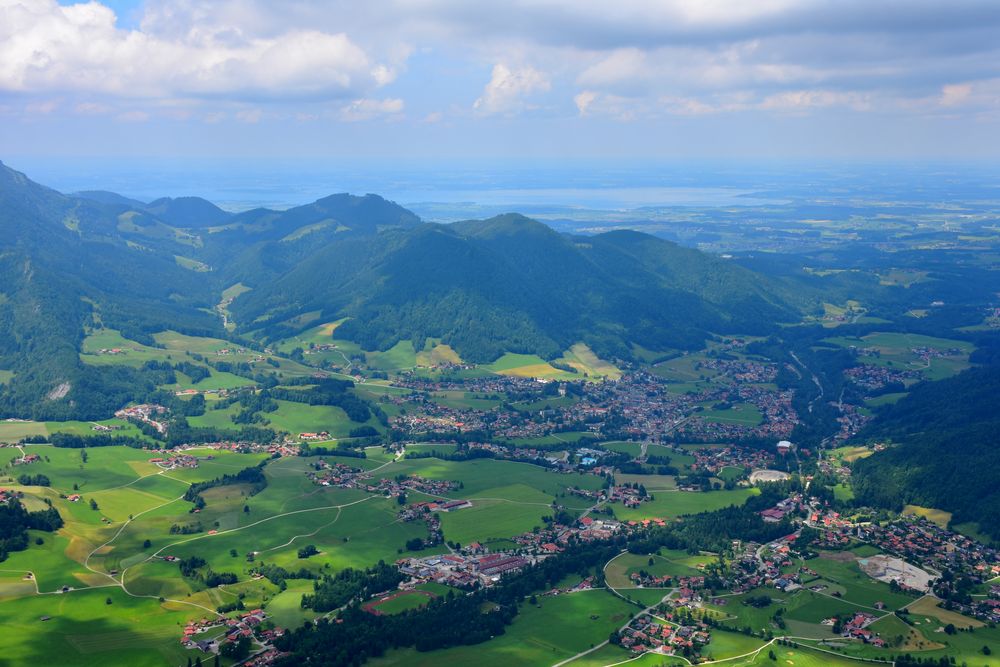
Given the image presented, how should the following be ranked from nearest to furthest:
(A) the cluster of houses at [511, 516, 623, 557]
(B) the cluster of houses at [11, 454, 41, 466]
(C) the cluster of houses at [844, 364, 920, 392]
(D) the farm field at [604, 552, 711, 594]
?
(D) the farm field at [604, 552, 711, 594] < (A) the cluster of houses at [511, 516, 623, 557] < (B) the cluster of houses at [11, 454, 41, 466] < (C) the cluster of houses at [844, 364, 920, 392]

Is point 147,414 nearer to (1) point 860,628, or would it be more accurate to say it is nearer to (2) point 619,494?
(2) point 619,494

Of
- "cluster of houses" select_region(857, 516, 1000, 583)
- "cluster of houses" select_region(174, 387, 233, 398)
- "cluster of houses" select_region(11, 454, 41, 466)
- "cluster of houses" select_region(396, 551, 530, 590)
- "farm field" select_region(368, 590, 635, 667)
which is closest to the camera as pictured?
"farm field" select_region(368, 590, 635, 667)

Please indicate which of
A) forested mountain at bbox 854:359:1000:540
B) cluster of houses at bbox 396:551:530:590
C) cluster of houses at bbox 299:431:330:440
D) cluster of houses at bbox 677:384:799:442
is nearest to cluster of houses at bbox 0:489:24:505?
cluster of houses at bbox 299:431:330:440

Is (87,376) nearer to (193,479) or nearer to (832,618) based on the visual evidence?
(193,479)

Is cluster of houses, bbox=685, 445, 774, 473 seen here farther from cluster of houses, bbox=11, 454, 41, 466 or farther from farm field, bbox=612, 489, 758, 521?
cluster of houses, bbox=11, 454, 41, 466

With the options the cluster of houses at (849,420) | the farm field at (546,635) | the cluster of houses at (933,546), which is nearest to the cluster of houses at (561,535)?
the farm field at (546,635)

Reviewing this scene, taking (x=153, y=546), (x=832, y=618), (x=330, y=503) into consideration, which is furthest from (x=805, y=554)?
(x=153, y=546)

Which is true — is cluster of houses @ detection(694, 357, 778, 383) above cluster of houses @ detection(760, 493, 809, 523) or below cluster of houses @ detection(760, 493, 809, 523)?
above

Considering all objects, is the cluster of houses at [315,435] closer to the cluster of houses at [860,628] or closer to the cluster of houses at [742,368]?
the cluster of houses at [742,368]
